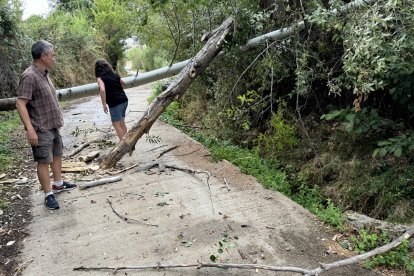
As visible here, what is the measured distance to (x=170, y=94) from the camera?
20.0 ft

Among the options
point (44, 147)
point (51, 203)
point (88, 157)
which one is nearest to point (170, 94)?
point (88, 157)

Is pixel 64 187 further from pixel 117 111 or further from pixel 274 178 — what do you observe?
pixel 274 178

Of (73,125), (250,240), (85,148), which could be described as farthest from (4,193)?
(73,125)

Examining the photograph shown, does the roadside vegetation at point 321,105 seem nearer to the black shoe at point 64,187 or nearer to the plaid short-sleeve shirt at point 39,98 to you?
the black shoe at point 64,187

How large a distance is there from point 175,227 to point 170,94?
280cm

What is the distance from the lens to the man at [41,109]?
4133 millimetres

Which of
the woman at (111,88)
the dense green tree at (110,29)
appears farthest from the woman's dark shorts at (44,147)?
the dense green tree at (110,29)

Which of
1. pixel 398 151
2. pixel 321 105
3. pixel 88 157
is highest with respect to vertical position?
pixel 321 105

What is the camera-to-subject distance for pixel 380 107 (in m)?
5.31

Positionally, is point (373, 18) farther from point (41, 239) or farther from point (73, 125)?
point (73, 125)

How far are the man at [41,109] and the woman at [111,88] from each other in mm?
1679

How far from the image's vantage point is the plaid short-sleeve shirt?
13.6ft

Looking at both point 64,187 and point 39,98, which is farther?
point 64,187

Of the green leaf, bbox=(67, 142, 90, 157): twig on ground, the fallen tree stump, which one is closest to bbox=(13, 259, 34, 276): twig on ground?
the fallen tree stump
